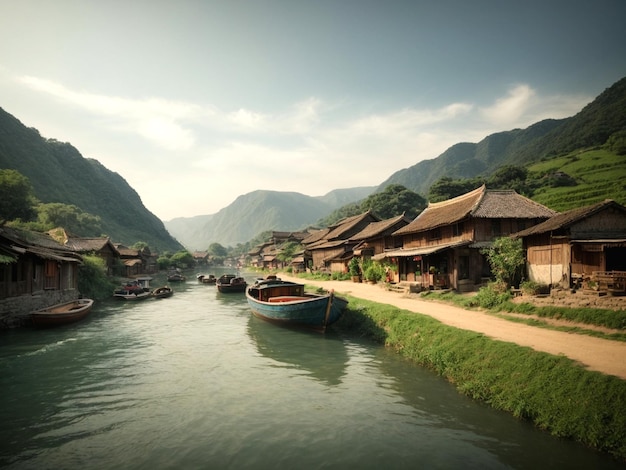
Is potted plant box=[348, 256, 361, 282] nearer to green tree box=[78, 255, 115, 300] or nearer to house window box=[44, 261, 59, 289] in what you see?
house window box=[44, 261, 59, 289]

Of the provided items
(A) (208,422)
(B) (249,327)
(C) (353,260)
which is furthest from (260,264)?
(A) (208,422)

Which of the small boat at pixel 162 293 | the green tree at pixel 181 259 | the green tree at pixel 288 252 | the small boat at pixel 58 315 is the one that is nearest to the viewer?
the small boat at pixel 58 315

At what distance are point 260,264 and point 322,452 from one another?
97.4m

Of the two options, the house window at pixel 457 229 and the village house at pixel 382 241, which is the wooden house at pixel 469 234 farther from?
the village house at pixel 382 241

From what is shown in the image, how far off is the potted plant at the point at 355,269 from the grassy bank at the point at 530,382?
22415 millimetres

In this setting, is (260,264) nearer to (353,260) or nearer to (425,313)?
(353,260)

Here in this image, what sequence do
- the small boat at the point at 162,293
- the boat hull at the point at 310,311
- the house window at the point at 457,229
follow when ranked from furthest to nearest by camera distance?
the small boat at the point at 162,293 → the house window at the point at 457,229 → the boat hull at the point at 310,311

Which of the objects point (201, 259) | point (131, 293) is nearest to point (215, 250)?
point (201, 259)

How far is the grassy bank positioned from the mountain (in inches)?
4180

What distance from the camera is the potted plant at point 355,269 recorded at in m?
37.2

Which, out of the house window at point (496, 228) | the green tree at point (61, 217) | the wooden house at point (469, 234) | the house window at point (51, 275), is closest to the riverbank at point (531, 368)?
Answer: the wooden house at point (469, 234)

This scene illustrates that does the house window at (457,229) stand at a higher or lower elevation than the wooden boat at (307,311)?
higher

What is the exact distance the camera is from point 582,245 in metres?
16.2

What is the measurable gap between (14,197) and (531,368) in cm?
6610
